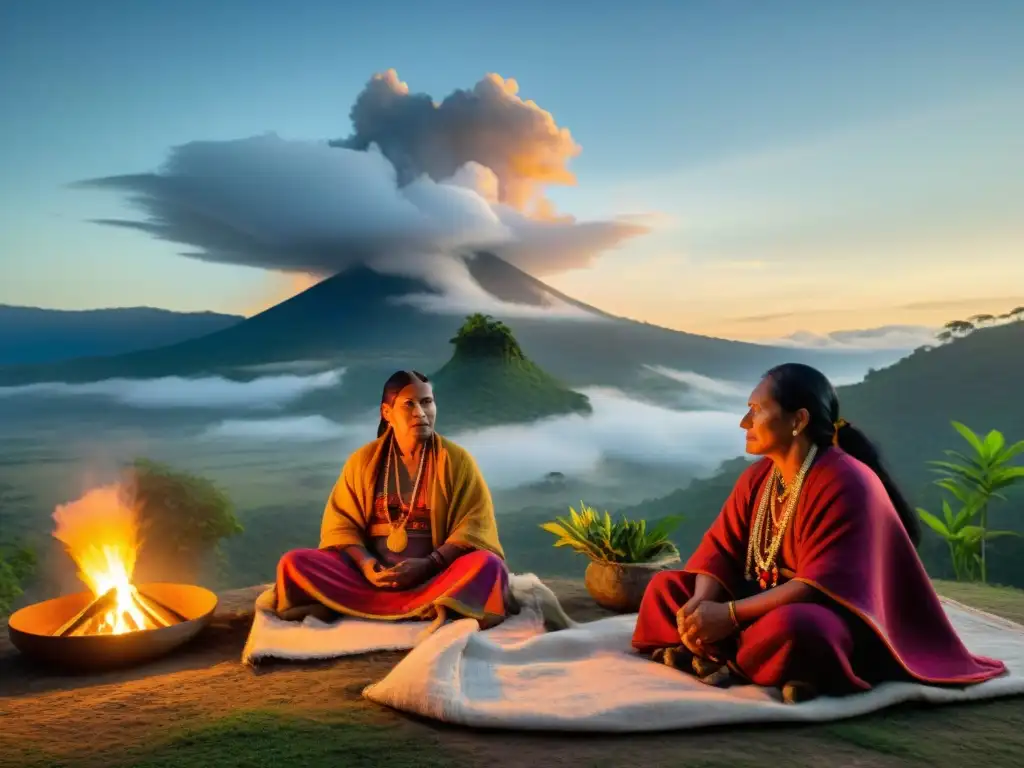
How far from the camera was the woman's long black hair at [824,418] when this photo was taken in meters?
2.89

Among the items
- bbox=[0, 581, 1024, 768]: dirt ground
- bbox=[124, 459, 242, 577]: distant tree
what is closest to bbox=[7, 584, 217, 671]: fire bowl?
bbox=[0, 581, 1024, 768]: dirt ground

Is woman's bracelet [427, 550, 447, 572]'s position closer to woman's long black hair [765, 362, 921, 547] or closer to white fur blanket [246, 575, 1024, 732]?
white fur blanket [246, 575, 1024, 732]

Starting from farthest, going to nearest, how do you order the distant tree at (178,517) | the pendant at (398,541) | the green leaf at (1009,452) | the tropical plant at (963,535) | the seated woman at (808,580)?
the distant tree at (178,517)
the tropical plant at (963,535)
the green leaf at (1009,452)
the pendant at (398,541)
the seated woman at (808,580)

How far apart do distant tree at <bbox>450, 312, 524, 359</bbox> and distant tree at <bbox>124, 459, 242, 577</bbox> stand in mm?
3001

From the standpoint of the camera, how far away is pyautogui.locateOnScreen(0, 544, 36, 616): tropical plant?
627 cm

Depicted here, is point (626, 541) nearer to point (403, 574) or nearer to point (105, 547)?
point (403, 574)

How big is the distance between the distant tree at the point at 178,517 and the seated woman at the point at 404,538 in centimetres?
411

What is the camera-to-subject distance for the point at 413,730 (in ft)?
8.45

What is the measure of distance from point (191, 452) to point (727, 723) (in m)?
7.09

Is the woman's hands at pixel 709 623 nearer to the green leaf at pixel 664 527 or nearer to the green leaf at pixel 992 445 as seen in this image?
the green leaf at pixel 664 527

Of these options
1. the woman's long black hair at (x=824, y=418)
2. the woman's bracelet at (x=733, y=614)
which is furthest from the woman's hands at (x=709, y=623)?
the woman's long black hair at (x=824, y=418)

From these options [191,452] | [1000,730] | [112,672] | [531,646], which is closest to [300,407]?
[191,452]

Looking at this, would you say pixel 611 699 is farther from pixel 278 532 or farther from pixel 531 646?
pixel 278 532

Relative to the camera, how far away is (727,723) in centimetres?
257
